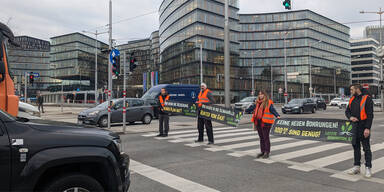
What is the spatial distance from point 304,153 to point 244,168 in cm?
238

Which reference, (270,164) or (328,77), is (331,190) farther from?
(328,77)

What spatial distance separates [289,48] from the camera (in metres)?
80.9

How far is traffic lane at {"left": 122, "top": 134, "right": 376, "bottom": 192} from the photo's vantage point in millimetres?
4672

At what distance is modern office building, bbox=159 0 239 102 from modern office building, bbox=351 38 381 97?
6818 cm

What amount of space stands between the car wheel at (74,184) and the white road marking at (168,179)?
1899 millimetres

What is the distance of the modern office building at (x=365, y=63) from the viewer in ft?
359

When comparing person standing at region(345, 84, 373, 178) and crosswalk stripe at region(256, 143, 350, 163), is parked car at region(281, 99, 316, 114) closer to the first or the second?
crosswalk stripe at region(256, 143, 350, 163)

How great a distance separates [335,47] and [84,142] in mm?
100360

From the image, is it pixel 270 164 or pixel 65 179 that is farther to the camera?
pixel 270 164

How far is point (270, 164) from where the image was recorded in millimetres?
6281

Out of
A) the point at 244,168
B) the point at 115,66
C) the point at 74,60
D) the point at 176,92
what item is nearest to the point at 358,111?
the point at 244,168

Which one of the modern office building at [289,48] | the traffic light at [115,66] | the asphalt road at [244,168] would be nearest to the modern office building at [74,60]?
the modern office building at [289,48]

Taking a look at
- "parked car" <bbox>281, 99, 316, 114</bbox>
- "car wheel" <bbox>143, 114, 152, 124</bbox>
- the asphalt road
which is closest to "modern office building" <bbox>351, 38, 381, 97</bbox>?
"parked car" <bbox>281, 99, 316, 114</bbox>

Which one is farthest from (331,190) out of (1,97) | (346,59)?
(346,59)
